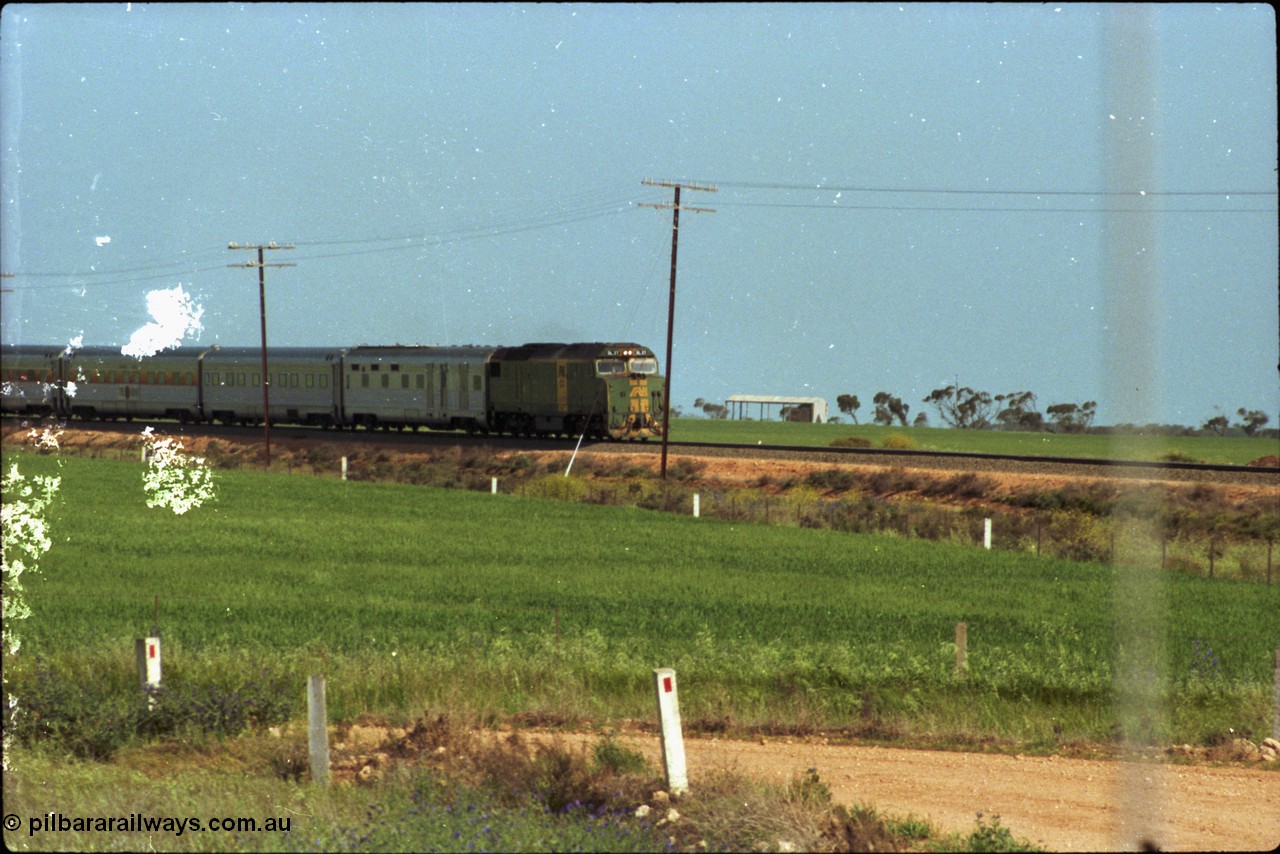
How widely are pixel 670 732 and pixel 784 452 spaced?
42975 millimetres

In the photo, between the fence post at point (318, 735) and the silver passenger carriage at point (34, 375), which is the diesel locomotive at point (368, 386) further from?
the fence post at point (318, 735)

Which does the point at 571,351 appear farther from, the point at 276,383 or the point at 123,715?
the point at 123,715

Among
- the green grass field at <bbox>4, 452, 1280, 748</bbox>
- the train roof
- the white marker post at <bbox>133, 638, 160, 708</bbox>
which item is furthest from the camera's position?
the train roof

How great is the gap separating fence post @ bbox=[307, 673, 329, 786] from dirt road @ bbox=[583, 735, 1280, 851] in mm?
2757

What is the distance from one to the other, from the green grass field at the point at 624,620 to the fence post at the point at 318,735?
322 cm

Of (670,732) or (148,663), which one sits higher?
(148,663)

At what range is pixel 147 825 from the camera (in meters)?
8.41

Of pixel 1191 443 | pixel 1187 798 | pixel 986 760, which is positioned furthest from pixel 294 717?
pixel 1191 443

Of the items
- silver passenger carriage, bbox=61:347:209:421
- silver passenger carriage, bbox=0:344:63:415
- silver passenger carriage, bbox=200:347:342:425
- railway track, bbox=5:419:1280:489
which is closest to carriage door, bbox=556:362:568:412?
railway track, bbox=5:419:1280:489

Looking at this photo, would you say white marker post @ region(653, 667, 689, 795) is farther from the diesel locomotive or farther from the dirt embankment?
the diesel locomotive

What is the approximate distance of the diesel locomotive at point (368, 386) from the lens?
52156 millimetres

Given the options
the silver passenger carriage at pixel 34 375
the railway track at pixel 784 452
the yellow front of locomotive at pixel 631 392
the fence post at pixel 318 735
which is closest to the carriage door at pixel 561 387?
the railway track at pixel 784 452

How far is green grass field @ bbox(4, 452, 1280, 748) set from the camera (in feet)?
47.9

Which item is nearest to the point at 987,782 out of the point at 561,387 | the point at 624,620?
the point at 624,620
